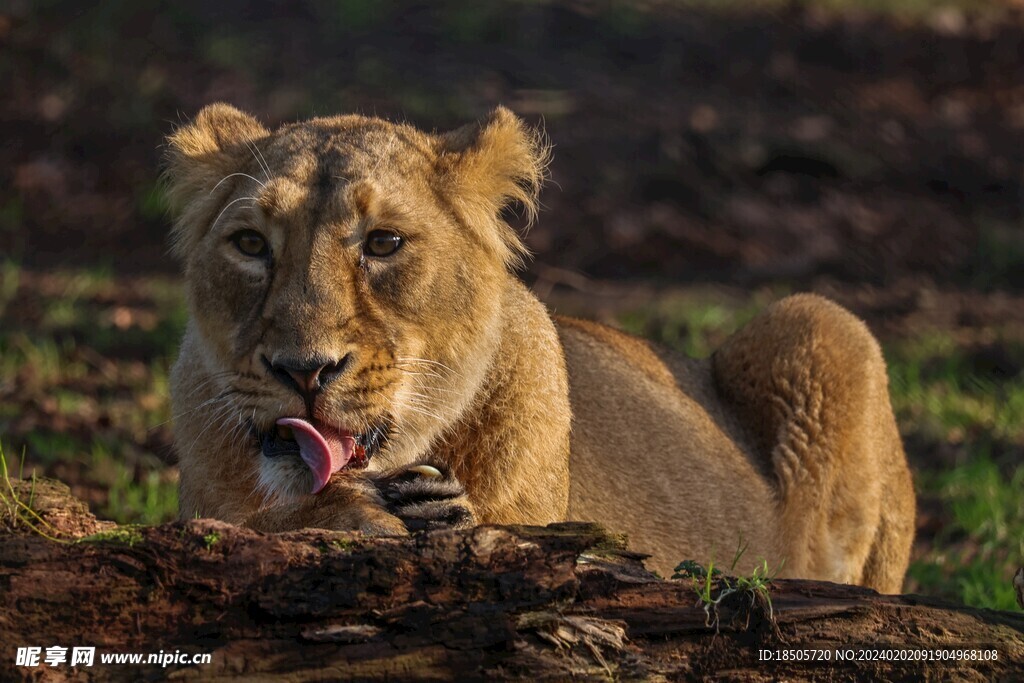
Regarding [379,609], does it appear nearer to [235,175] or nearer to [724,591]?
[724,591]

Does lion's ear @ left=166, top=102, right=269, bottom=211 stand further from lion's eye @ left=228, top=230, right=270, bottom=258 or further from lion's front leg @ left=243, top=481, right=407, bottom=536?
lion's front leg @ left=243, top=481, right=407, bottom=536

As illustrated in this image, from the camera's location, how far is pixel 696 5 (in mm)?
15180

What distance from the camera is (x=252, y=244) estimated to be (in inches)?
161

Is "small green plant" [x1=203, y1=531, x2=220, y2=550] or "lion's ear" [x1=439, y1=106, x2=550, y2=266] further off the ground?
"lion's ear" [x1=439, y1=106, x2=550, y2=266]

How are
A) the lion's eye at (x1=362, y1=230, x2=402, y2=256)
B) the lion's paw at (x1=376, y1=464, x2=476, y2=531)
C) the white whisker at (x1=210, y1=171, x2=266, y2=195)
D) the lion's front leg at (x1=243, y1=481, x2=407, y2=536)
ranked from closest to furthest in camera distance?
the lion's front leg at (x1=243, y1=481, x2=407, y2=536)
the lion's paw at (x1=376, y1=464, x2=476, y2=531)
the lion's eye at (x1=362, y1=230, x2=402, y2=256)
the white whisker at (x1=210, y1=171, x2=266, y2=195)

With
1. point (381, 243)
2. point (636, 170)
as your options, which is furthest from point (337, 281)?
point (636, 170)

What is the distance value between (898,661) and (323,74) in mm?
10825

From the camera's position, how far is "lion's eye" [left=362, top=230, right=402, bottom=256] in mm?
4039

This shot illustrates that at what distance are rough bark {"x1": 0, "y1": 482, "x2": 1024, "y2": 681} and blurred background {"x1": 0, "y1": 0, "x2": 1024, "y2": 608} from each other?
139 inches

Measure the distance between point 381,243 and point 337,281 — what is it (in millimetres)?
245

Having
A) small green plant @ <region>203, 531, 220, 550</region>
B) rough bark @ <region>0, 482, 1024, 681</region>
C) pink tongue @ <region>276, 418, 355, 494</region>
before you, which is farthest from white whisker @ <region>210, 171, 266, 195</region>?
small green plant @ <region>203, 531, 220, 550</region>

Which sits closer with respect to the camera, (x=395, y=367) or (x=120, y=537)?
(x=120, y=537)

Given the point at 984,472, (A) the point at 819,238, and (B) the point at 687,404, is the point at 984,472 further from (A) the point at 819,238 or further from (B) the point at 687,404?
(A) the point at 819,238

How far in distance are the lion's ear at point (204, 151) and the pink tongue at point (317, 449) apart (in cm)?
119
